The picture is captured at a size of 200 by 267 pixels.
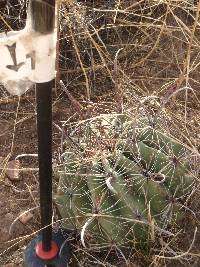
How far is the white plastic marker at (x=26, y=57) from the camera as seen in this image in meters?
0.94

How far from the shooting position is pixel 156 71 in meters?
2.23

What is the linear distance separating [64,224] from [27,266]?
6.2 inches

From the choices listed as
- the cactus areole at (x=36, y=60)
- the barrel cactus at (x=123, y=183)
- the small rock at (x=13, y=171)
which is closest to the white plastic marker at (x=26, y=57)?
the cactus areole at (x=36, y=60)

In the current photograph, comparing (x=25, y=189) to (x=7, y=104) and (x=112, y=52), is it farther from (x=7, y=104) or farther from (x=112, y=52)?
(x=112, y=52)

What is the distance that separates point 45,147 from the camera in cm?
112

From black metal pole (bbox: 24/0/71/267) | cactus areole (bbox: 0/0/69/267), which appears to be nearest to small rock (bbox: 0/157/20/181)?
black metal pole (bbox: 24/0/71/267)

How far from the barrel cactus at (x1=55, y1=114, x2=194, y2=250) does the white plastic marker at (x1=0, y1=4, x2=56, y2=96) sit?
0.43 meters

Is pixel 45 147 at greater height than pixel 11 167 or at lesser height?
greater

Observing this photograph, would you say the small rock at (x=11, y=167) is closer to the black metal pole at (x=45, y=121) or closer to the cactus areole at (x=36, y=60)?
the black metal pole at (x=45, y=121)

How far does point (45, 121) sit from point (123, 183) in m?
0.39

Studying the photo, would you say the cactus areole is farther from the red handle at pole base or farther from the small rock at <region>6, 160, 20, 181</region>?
the small rock at <region>6, 160, 20, 181</region>

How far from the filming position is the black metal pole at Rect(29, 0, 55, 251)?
35.6 inches

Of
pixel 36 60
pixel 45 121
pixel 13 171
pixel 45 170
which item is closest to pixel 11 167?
pixel 13 171

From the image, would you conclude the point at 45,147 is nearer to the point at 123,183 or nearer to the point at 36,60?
the point at 36,60
